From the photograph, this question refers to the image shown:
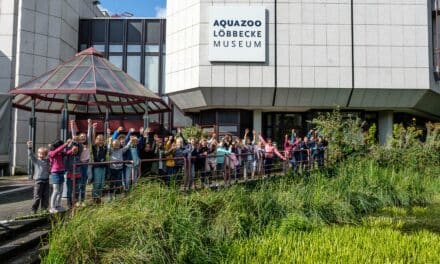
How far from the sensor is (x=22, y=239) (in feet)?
22.8

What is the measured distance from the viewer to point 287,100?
24.9 m

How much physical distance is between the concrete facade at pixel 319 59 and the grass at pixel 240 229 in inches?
525

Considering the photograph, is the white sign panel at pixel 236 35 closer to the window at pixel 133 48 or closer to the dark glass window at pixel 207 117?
the dark glass window at pixel 207 117

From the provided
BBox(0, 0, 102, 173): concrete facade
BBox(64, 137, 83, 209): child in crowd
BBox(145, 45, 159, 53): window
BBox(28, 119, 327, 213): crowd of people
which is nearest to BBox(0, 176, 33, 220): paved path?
BBox(28, 119, 327, 213): crowd of people

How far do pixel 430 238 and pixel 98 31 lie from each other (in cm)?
2370

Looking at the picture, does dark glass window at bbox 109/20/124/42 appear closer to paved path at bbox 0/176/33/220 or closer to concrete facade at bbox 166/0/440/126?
concrete facade at bbox 166/0/440/126

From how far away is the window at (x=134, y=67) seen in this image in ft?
87.7

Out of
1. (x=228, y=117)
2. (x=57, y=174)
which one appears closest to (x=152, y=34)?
A: (x=228, y=117)

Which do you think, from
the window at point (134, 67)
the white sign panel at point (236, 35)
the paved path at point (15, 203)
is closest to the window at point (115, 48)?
the window at point (134, 67)

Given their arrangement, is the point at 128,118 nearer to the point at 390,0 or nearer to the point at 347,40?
the point at 347,40

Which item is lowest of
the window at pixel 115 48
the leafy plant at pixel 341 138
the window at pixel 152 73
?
the leafy plant at pixel 341 138

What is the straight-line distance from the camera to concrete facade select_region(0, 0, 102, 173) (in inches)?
Answer: 854

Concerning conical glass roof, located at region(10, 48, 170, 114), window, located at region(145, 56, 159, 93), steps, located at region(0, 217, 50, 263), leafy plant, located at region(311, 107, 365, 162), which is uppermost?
window, located at region(145, 56, 159, 93)

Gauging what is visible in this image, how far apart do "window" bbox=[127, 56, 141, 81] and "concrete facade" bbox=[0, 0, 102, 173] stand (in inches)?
172
